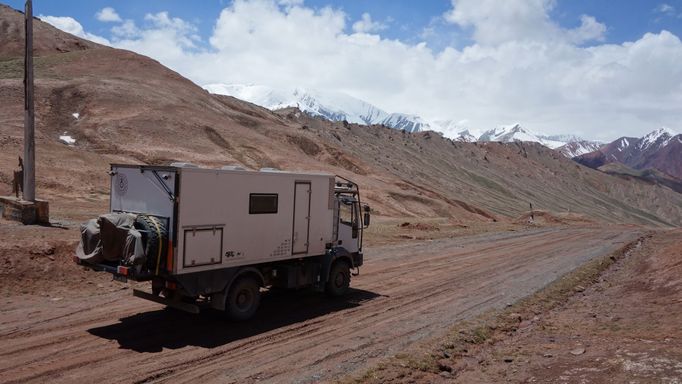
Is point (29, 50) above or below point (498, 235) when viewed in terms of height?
above

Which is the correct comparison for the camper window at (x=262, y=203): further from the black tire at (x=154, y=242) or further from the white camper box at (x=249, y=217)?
the black tire at (x=154, y=242)

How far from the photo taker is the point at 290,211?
1356 cm

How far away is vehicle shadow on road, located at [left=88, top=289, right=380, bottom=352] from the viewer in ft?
36.1

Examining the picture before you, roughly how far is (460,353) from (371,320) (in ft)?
9.76

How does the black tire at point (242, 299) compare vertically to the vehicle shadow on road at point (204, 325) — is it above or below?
above

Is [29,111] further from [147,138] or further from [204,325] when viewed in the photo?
[147,138]

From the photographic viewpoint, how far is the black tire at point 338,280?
1525 centimetres

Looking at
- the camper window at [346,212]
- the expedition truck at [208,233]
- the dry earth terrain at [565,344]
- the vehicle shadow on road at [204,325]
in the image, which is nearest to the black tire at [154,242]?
the expedition truck at [208,233]

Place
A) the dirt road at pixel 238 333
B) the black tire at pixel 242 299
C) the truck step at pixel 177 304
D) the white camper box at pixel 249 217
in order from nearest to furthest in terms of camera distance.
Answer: the dirt road at pixel 238 333 → the white camper box at pixel 249 217 → the truck step at pixel 177 304 → the black tire at pixel 242 299

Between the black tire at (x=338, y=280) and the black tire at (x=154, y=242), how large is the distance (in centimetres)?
529

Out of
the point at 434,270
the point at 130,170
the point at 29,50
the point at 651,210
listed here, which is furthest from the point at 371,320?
the point at 651,210

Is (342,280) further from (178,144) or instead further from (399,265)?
(178,144)

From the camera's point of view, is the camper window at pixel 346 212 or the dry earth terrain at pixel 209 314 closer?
the dry earth terrain at pixel 209 314

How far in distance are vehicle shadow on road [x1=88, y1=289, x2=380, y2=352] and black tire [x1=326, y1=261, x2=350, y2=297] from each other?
0.27 m
